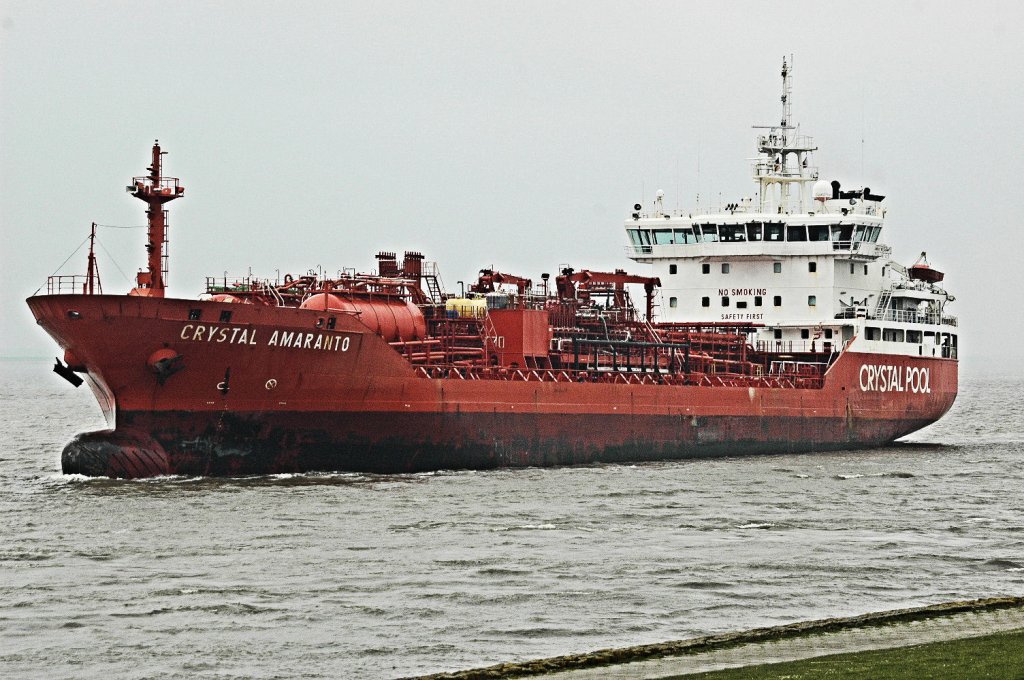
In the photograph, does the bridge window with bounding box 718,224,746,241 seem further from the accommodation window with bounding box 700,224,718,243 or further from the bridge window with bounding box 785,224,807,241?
the bridge window with bounding box 785,224,807,241

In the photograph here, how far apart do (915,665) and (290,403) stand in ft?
64.7

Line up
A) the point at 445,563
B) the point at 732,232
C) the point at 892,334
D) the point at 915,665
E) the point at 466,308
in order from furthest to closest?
the point at 892,334, the point at 732,232, the point at 466,308, the point at 445,563, the point at 915,665

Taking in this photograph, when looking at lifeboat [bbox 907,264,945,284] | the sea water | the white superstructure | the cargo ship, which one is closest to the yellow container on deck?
the cargo ship

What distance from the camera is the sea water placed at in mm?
16250

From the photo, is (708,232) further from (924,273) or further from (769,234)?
(924,273)

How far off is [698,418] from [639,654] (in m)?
26.6

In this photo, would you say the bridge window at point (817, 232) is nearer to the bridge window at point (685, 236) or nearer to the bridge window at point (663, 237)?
the bridge window at point (685, 236)

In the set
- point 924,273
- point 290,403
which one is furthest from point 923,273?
point 290,403

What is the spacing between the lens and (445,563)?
21141 mm

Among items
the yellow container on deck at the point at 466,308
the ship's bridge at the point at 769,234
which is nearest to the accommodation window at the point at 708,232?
the ship's bridge at the point at 769,234

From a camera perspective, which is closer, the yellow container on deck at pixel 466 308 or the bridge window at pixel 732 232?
the yellow container on deck at pixel 466 308

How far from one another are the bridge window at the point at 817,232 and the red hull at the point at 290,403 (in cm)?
1112

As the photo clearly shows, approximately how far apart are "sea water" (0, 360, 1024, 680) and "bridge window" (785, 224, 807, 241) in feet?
46.1

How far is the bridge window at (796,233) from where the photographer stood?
46.7 m
